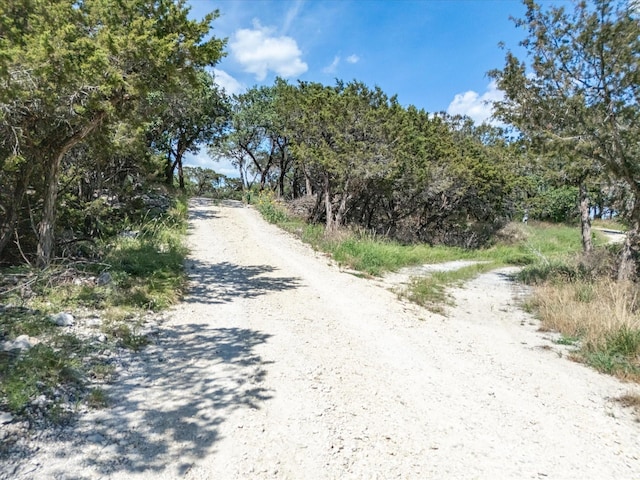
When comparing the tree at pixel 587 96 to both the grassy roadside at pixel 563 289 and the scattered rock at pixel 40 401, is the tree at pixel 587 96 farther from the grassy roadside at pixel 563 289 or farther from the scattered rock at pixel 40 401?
the scattered rock at pixel 40 401

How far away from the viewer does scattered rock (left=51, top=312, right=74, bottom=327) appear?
4879mm

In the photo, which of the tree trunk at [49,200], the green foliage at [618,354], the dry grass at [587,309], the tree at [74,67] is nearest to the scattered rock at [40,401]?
the tree at [74,67]

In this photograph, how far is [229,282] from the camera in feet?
27.4

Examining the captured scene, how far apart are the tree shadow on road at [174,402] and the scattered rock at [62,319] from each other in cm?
113

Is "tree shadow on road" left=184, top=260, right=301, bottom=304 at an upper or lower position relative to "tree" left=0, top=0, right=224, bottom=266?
lower

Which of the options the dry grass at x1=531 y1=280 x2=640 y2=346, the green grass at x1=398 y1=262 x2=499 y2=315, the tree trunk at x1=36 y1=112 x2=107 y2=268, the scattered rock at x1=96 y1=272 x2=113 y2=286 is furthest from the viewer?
the green grass at x1=398 y1=262 x2=499 y2=315

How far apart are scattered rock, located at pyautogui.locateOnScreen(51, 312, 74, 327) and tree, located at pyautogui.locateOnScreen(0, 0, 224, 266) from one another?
2399 millimetres

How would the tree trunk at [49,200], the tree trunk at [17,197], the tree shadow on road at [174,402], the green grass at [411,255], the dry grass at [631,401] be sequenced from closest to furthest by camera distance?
1. the tree shadow on road at [174,402]
2. the dry grass at [631,401]
3. the tree trunk at [49,200]
4. the tree trunk at [17,197]
5. the green grass at [411,255]

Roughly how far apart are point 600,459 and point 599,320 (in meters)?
3.68

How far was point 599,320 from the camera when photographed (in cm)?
617

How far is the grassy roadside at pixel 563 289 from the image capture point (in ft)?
18.3

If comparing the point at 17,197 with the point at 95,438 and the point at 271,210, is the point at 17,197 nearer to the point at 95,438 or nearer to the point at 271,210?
the point at 95,438

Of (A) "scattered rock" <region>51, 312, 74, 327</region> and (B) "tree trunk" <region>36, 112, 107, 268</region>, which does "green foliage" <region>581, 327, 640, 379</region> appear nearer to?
(A) "scattered rock" <region>51, 312, 74, 327</region>

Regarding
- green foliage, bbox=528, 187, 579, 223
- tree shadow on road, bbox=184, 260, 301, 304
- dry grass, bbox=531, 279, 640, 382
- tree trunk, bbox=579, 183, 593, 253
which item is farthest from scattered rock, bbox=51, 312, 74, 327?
green foliage, bbox=528, 187, 579, 223
